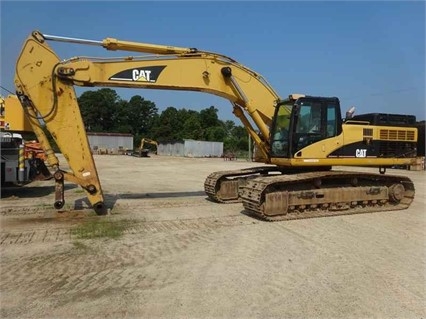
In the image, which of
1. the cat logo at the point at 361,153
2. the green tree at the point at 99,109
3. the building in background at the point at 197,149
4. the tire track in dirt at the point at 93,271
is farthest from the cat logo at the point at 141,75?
the green tree at the point at 99,109

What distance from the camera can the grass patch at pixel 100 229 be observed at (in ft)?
26.7

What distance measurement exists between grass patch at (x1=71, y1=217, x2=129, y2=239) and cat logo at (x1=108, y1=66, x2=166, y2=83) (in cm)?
342

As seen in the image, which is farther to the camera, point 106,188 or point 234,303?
point 106,188

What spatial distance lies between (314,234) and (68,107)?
6.02 meters

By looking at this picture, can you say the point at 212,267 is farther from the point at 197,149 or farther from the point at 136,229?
the point at 197,149

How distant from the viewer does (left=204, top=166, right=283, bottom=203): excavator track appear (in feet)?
40.8

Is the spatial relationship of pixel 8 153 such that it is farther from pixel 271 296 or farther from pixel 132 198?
pixel 271 296

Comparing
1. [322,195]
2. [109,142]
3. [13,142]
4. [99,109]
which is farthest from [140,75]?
[99,109]

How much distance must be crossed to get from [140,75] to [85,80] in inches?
51.0

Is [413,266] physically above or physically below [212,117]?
below

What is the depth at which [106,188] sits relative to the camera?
1588 cm

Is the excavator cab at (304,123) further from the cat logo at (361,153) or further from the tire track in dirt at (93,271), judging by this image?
the tire track in dirt at (93,271)

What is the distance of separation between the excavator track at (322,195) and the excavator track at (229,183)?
1.30m

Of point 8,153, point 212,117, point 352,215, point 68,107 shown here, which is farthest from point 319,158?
point 212,117
